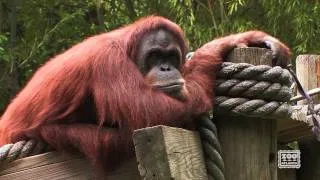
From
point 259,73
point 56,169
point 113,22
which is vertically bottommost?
point 113,22

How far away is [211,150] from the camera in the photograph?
2320 mm

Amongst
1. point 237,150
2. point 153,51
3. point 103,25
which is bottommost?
point 103,25

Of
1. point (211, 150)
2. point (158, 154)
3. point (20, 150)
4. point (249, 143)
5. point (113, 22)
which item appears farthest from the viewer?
point (113, 22)

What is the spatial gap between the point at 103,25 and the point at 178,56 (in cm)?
696

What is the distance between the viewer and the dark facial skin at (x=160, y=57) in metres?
3.04

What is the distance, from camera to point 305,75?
429 cm

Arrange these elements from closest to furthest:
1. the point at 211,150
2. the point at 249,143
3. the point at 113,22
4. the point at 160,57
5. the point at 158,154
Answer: the point at 158,154
the point at 211,150
the point at 249,143
the point at 160,57
the point at 113,22

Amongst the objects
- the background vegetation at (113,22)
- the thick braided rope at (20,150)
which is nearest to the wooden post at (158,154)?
the thick braided rope at (20,150)

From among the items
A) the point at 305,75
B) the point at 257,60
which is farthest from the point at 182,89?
the point at 305,75

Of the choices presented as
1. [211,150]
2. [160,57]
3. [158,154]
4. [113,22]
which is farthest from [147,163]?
[113,22]

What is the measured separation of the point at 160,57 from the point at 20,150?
0.87m

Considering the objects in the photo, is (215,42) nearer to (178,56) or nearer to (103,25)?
(178,56)

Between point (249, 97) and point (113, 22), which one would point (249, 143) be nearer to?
point (249, 97)

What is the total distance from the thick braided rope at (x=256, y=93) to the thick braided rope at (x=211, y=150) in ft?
0.28
